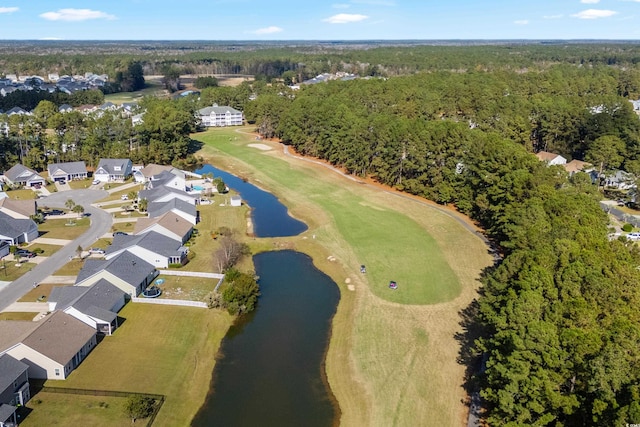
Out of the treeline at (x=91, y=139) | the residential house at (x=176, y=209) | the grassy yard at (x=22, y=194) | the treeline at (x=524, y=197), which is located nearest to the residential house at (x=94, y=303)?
the residential house at (x=176, y=209)

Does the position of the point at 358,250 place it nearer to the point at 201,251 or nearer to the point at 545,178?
the point at 201,251

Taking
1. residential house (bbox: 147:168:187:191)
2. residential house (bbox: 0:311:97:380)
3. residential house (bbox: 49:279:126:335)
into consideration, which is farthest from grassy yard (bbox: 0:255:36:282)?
residential house (bbox: 147:168:187:191)

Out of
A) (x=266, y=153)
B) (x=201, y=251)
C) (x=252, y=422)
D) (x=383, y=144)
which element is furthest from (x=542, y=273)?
(x=266, y=153)

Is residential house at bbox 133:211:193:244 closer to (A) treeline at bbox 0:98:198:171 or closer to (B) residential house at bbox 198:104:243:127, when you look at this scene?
(A) treeline at bbox 0:98:198:171

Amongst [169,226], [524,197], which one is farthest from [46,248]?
[524,197]

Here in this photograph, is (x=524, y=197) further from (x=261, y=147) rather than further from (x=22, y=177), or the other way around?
(x=22, y=177)

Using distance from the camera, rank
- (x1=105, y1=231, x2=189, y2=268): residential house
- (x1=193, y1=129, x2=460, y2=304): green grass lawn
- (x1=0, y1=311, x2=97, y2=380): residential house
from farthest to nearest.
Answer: (x1=105, y1=231, x2=189, y2=268): residential house < (x1=193, y1=129, x2=460, y2=304): green grass lawn < (x1=0, y1=311, x2=97, y2=380): residential house
